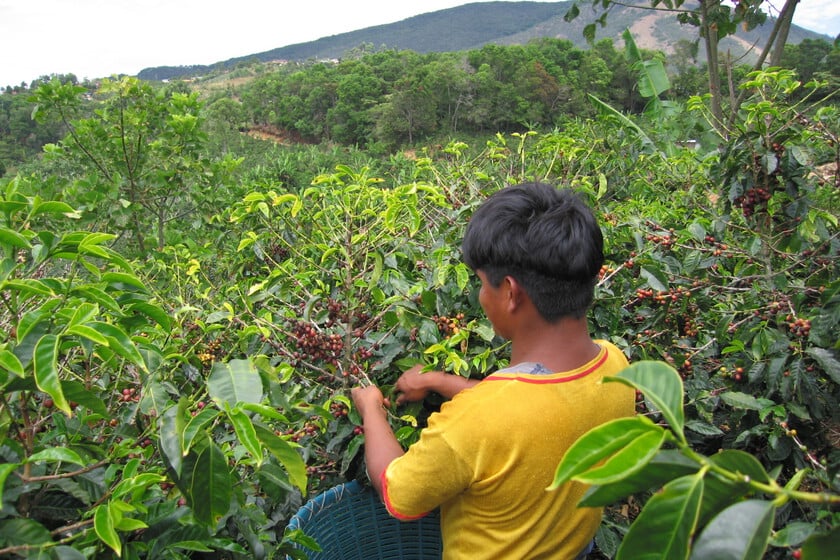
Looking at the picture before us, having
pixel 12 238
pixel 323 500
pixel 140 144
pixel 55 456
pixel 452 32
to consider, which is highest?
pixel 452 32

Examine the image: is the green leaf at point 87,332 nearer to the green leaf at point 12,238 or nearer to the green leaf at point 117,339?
the green leaf at point 117,339

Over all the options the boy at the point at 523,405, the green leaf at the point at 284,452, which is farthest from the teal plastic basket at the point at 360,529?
the green leaf at the point at 284,452

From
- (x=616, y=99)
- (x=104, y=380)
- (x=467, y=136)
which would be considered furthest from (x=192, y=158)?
(x=616, y=99)

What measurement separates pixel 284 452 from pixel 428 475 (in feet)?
1.16

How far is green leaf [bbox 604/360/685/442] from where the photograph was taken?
54 cm

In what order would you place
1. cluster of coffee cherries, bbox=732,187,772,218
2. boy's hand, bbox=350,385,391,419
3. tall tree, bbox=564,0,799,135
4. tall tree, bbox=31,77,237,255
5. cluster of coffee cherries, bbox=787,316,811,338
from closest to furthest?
boy's hand, bbox=350,385,391,419 < cluster of coffee cherries, bbox=787,316,811,338 < cluster of coffee cherries, bbox=732,187,772,218 < tall tree, bbox=564,0,799,135 < tall tree, bbox=31,77,237,255

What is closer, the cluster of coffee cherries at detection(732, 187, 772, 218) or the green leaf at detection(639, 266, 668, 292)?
the green leaf at detection(639, 266, 668, 292)


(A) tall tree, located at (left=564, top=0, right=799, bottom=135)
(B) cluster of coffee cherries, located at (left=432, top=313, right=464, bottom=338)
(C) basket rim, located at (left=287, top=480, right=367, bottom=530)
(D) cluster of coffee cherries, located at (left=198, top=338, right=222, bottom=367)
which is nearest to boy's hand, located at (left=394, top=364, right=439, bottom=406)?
(B) cluster of coffee cherries, located at (left=432, top=313, right=464, bottom=338)

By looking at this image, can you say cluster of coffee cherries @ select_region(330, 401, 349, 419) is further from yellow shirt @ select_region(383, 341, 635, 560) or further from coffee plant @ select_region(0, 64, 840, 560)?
yellow shirt @ select_region(383, 341, 635, 560)

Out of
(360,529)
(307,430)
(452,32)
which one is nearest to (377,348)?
(307,430)

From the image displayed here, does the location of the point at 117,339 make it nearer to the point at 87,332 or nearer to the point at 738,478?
the point at 87,332

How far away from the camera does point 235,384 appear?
96cm

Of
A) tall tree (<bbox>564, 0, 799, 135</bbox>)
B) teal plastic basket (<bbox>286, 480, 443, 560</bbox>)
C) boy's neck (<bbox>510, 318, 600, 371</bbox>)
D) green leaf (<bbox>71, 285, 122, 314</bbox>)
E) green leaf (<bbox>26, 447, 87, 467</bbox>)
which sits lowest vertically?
teal plastic basket (<bbox>286, 480, 443, 560</bbox>)

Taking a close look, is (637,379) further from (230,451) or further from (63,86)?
(63,86)
